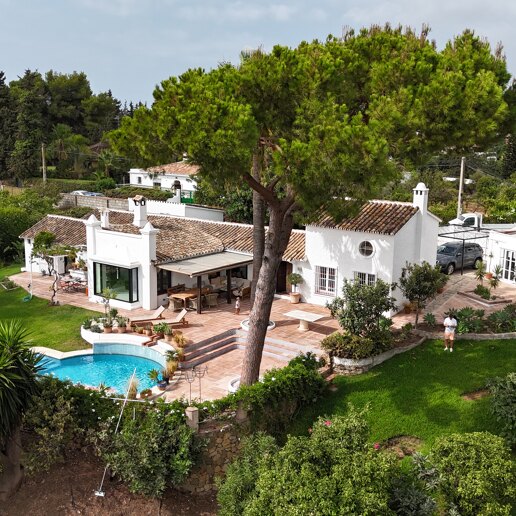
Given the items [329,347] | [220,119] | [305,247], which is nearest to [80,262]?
[305,247]

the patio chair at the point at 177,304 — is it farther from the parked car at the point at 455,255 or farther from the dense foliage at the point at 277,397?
the parked car at the point at 455,255

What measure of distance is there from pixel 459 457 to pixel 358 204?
8.77 m

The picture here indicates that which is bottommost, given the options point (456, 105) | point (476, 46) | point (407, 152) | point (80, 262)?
point (80, 262)

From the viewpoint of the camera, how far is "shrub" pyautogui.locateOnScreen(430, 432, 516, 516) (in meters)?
15.6

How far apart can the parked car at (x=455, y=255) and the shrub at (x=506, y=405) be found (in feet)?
64.0

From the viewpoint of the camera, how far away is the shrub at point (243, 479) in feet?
53.5

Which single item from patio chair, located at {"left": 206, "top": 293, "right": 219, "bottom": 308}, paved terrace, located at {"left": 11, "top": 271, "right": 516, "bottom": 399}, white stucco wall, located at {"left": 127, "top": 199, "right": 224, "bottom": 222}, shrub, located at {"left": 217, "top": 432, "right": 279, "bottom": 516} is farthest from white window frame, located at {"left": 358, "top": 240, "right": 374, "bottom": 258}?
white stucco wall, located at {"left": 127, "top": 199, "right": 224, "bottom": 222}

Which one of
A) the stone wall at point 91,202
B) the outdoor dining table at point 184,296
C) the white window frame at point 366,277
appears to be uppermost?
the stone wall at point 91,202

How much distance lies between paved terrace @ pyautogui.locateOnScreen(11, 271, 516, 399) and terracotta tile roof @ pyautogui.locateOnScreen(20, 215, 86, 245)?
4972 millimetres

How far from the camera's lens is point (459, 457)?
653 inches

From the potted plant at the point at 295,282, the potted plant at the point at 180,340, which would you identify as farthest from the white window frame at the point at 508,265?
the potted plant at the point at 180,340

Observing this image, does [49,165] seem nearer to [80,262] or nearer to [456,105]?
[80,262]

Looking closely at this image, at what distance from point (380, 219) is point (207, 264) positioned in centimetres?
1038

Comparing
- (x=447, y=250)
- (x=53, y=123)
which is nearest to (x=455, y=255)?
(x=447, y=250)
